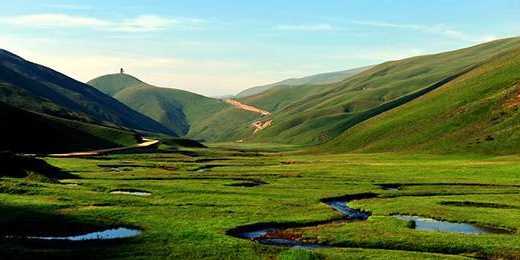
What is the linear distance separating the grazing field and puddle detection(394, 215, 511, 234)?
1279 millimetres

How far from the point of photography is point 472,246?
47719mm

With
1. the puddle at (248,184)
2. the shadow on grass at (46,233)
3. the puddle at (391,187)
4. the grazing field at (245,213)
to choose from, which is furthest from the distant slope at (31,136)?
the puddle at (391,187)

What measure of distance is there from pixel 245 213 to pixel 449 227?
24.5m

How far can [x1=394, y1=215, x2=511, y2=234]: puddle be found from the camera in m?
57.3

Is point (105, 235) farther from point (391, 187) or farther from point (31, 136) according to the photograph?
point (31, 136)

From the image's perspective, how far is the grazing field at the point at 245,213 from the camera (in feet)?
146

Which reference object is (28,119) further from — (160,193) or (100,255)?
(100,255)

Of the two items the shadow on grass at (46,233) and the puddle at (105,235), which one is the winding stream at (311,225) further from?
the shadow on grass at (46,233)

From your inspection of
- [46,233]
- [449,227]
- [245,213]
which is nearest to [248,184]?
[245,213]

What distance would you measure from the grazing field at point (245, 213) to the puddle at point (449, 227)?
1.28 meters

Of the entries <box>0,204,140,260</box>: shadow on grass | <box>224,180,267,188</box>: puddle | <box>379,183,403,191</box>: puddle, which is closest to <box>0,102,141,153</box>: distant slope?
<box>224,180,267,188</box>: puddle

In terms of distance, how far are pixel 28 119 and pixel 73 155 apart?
3106 centimetres

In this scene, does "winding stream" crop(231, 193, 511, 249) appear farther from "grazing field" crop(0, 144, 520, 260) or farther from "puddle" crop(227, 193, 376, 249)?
"grazing field" crop(0, 144, 520, 260)

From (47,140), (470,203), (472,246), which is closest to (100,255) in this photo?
(472,246)
